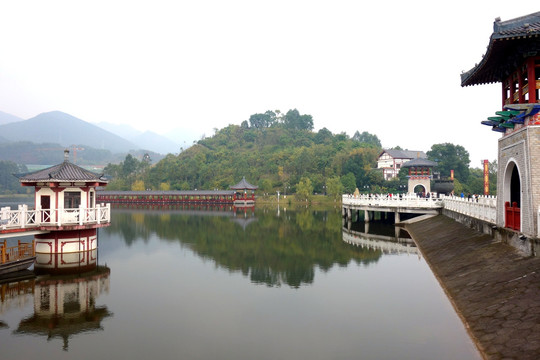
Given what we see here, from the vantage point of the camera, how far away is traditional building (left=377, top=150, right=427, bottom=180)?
91312 millimetres

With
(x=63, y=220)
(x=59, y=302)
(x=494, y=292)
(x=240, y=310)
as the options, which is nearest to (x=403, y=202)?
(x=494, y=292)

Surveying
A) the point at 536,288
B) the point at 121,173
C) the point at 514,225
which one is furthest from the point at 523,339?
the point at 121,173

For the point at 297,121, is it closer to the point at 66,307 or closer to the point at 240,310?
the point at 240,310

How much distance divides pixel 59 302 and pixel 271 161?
97.7m

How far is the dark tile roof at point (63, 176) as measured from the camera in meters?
22.2

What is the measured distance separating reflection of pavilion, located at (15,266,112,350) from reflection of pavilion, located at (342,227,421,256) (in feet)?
58.3

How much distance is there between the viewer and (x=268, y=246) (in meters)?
30.1

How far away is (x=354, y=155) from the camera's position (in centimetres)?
9462

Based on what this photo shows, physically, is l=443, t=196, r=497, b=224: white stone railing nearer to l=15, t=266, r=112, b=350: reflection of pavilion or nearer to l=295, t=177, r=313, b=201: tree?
l=15, t=266, r=112, b=350: reflection of pavilion

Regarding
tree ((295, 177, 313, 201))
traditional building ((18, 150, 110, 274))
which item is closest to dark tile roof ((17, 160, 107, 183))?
traditional building ((18, 150, 110, 274))

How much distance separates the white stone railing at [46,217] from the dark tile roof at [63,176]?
162 cm

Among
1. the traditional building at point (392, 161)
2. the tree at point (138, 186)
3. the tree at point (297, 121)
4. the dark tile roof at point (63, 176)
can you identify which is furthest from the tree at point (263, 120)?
the dark tile roof at point (63, 176)

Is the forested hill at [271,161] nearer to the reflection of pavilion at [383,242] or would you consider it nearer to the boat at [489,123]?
the reflection of pavilion at [383,242]

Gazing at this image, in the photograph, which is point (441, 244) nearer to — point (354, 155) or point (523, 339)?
point (523, 339)
